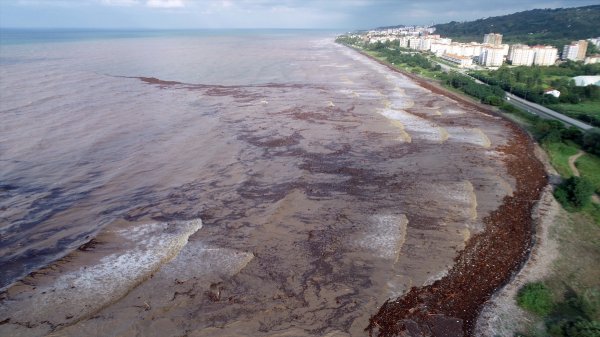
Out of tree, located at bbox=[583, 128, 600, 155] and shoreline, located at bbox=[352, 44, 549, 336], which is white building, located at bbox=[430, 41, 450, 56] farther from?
shoreline, located at bbox=[352, 44, 549, 336]

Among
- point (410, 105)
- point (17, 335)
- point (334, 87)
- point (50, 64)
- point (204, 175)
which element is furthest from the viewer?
point (50, 64)

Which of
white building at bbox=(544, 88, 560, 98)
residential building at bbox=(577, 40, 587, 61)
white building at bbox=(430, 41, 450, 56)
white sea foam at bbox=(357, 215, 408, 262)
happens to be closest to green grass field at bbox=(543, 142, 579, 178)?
white sea foam at bbox=(357, 215, 408, 262)

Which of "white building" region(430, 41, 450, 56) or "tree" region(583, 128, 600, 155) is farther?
"white building" region(430, 41, 450, 56)

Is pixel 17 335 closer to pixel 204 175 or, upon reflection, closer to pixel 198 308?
pixel 198 308

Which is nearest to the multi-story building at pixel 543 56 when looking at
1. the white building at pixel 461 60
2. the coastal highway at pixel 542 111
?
the white building at pixel 461 60

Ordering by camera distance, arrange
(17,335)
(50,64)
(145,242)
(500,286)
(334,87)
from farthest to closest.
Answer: (50,64)
(334,87)
(145,242)
(500,286)
(17,335)

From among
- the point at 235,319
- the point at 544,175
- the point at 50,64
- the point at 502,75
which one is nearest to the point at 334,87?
the point at 502,75
